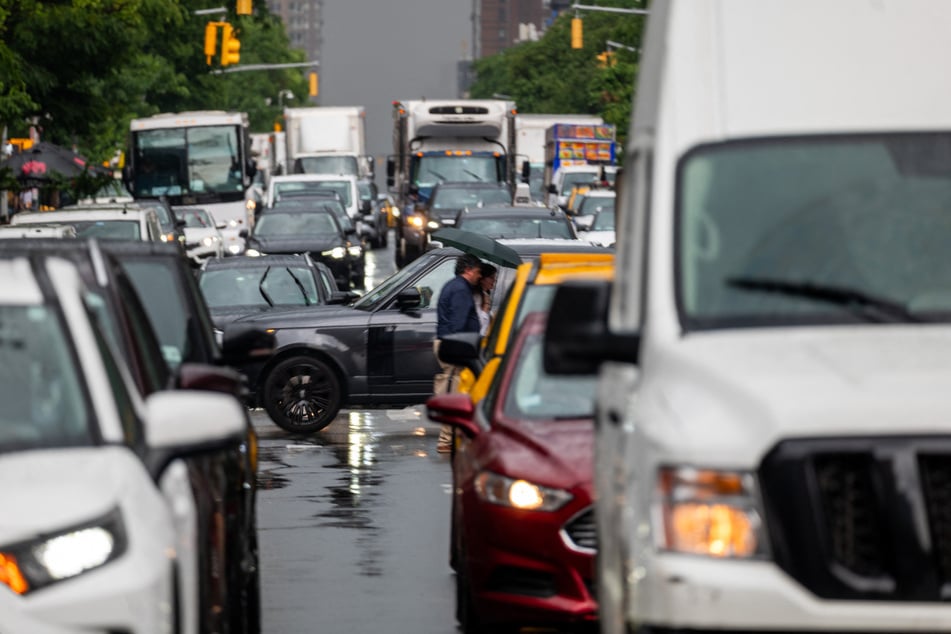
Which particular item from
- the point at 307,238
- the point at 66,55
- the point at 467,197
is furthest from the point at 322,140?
the point at 66,55

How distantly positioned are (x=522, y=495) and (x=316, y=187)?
161ft

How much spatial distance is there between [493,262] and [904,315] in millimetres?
14904

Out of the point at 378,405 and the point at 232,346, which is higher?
the point at 232,346

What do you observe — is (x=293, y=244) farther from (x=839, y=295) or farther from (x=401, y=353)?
(x=839, y=295)

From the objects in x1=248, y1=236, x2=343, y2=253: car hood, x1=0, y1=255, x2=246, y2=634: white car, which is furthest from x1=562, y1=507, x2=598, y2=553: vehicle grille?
→ x1=248, y1=236, x2=343, y2=253: car hood

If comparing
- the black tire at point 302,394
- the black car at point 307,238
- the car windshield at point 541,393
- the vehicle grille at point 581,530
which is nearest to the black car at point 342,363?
the black tire at point 302,394

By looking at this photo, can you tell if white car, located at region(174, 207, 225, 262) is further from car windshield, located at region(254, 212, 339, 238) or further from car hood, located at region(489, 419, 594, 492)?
car hood, located at region(489, 419, 594, 492)

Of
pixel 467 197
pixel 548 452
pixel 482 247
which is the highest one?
pixel 548 452

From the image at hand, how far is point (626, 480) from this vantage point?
258 inches

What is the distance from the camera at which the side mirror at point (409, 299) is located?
21.9 meters

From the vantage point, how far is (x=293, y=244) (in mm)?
40844

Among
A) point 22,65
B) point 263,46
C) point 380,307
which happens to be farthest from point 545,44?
point 380,307

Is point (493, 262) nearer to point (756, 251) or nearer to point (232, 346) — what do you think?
point (232, 346)

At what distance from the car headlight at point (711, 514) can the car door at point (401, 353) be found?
16078 millimetres
